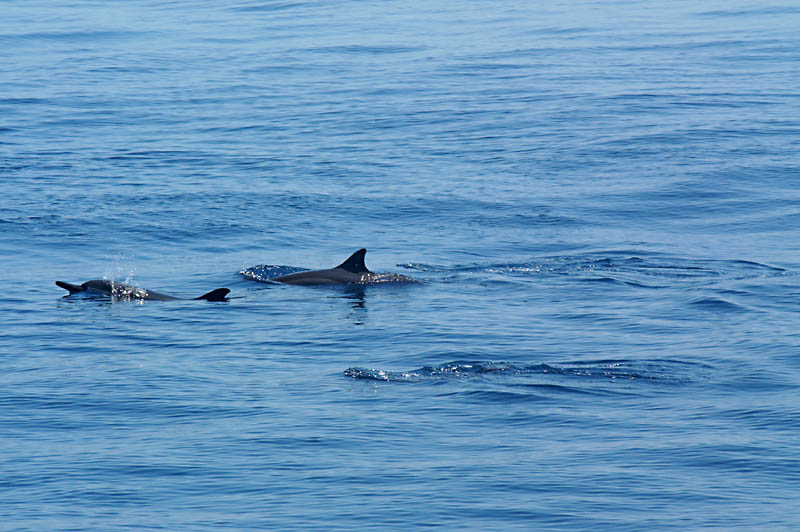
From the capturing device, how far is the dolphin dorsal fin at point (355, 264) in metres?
23.5

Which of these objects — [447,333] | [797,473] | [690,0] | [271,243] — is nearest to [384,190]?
[271,243]

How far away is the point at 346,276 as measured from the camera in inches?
934

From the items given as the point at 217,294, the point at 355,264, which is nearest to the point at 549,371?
the point at 355,264

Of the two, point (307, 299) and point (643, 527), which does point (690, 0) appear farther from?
point (643, 527)

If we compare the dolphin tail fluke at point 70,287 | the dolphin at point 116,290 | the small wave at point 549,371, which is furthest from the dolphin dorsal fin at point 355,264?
the small wave at point 549,371

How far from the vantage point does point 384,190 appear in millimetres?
32719

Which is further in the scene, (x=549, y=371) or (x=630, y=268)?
(x=630, y=268)

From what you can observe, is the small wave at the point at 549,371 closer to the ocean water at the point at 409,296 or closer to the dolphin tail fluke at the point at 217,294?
the ocean water at the point at 409,296

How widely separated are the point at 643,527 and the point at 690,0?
64206 millimetres

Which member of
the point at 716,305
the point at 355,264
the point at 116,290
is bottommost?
the point at 716,305

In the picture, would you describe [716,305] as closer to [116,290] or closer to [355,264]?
[355,264]

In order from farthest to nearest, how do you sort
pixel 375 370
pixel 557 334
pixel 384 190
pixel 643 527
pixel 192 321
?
pixel 384 190
pixel 192 321
pixel 557 334
pixel 375 370
pixel 643 527

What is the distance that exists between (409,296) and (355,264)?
1.27m

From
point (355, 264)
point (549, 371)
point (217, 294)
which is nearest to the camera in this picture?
point (549, 371)
